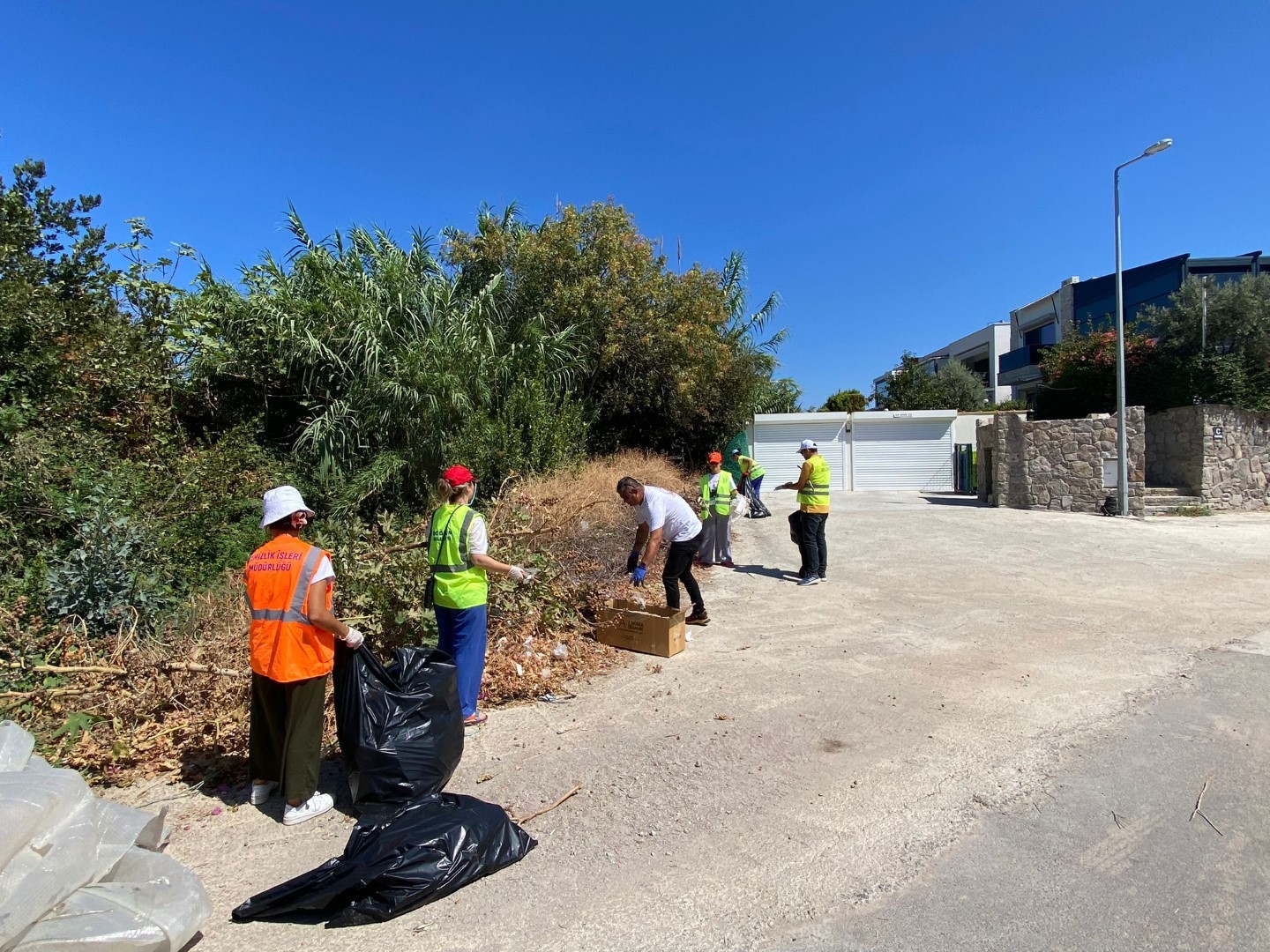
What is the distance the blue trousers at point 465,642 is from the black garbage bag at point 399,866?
4.41 feet

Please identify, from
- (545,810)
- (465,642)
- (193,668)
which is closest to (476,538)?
(465,642)

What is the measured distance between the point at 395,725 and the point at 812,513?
6.29 metres

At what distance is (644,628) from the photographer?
5.98 meters

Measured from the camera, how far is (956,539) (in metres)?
11.8

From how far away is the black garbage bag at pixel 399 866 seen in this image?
2635 mm

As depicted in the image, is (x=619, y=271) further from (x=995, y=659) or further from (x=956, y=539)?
(x=995, y=659)

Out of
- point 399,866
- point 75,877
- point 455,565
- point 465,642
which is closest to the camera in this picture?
point 75,877

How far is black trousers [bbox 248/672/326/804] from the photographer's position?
3.33 m

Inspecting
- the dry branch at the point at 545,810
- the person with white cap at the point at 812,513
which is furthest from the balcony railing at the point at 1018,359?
the dry branch at the point at 545,810

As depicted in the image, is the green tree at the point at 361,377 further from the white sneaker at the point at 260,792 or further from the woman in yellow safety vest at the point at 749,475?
the white sneaker at the point at 260,792

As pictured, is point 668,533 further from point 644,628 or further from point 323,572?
point 323,572

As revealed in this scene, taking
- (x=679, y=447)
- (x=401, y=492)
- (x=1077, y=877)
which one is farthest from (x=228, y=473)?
(x=679, y=447)

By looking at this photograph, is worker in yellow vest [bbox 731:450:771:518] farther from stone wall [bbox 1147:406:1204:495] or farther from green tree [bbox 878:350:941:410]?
green tree [bbox 878:350:941:410]

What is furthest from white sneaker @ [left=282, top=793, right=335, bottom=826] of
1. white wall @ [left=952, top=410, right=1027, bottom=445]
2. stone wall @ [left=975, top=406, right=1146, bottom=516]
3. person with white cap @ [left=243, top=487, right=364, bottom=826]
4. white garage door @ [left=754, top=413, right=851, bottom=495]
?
white wall @ [left=952, top=410, right=1027, bottom=445]
